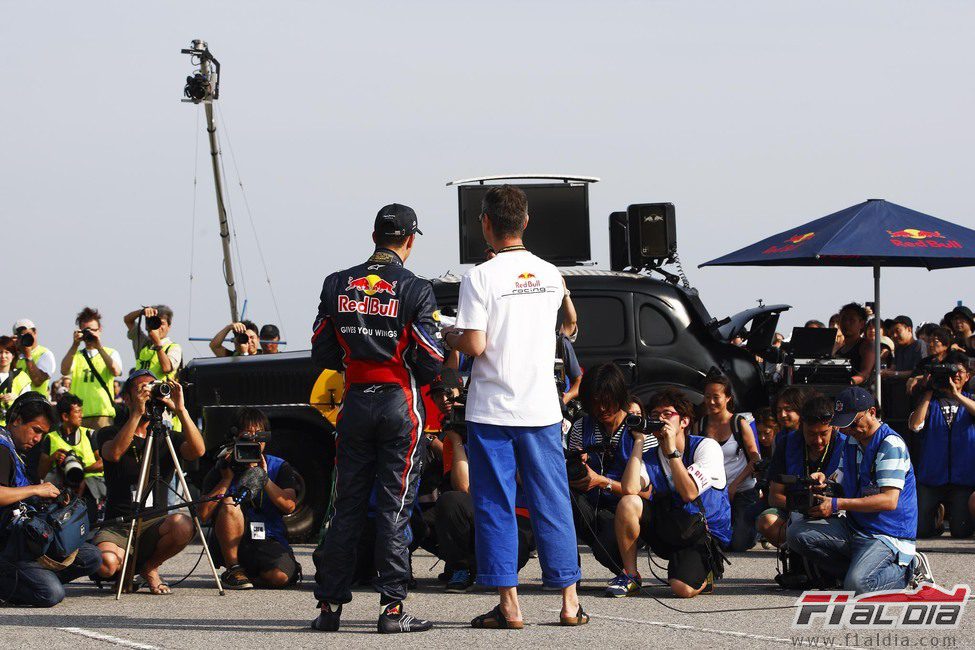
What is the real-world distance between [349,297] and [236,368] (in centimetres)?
532

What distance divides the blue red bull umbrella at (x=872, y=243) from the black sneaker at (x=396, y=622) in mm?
5666

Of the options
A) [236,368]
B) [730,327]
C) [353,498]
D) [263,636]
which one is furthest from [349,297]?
[730,327]

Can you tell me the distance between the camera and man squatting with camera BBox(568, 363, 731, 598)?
8.37 m

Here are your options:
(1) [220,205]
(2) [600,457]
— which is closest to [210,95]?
(1) [220,205]

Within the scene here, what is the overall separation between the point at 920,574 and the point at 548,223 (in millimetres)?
7376

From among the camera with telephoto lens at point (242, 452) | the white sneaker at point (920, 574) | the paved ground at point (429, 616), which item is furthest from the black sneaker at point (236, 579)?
the white sneaker at point (920, 574)

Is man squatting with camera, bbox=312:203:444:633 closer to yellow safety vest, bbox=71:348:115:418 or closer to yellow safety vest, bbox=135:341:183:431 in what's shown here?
yellow safety vest, bbox=135:341:183:431

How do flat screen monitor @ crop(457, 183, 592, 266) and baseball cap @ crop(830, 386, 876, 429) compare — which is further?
flat screen monitor @ crop(457, 183, 592, 266)

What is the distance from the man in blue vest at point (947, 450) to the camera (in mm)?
11062

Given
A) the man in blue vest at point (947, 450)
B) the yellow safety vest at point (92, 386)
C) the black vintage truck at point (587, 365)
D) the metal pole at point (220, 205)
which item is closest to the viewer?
the man in blue vest at point (947, 450)

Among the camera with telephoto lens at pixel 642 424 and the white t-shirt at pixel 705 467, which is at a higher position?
the camera with telephoto lens at pixel 642 424

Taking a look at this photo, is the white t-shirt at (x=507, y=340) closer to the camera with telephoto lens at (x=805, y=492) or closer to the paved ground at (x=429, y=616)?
the paved ground at (x=429, y=616)

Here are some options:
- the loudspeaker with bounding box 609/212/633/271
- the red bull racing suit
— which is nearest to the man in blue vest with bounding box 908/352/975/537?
the loudspeaker with bounding box 609/212/633/271

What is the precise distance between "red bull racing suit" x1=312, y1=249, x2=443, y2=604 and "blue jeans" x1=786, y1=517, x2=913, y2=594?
2420 millimetres
